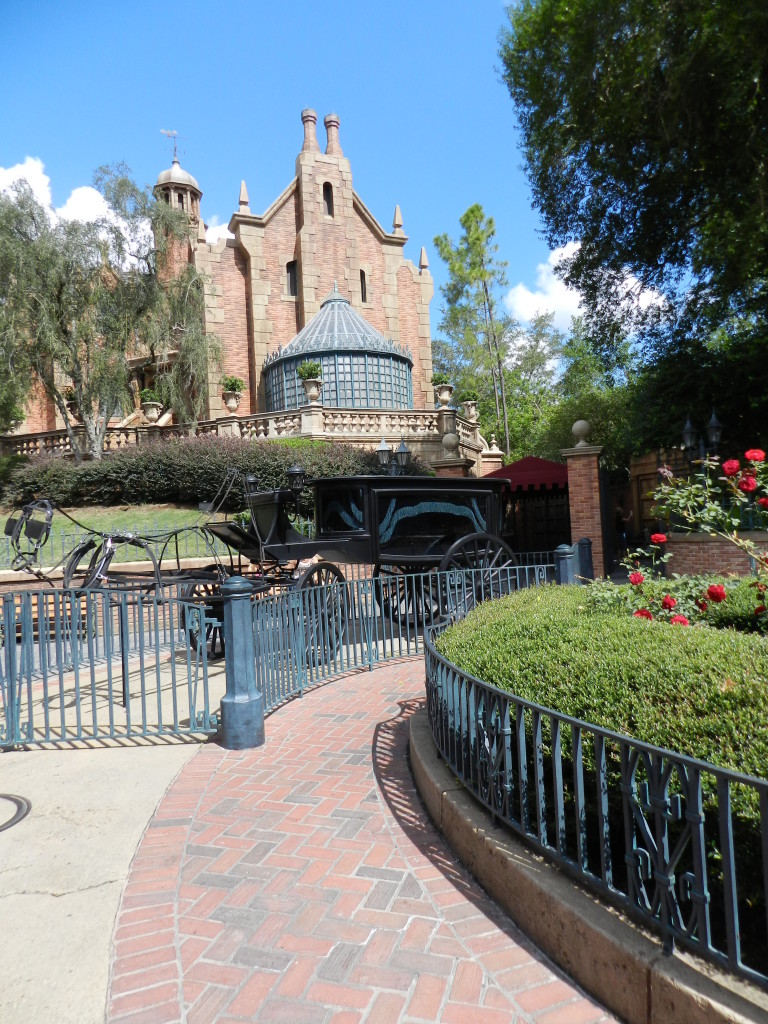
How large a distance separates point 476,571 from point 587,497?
6.39m

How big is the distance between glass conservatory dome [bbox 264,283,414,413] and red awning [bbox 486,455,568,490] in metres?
9.25

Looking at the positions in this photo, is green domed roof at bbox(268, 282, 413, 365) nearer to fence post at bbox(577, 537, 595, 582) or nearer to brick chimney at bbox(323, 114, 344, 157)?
brick chimney at bbox(323, 114, 344, 157)

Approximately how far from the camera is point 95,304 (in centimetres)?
2289

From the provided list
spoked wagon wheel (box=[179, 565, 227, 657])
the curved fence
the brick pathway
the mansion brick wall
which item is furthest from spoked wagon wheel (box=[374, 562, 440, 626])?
the mansion brick wall

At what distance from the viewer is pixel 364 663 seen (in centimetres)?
765

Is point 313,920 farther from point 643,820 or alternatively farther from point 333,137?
point 333,137

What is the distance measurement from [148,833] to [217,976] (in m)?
1.40

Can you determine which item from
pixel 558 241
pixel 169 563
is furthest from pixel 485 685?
pixel 558 241

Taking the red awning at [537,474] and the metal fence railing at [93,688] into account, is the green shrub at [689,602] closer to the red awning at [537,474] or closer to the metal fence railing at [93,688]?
the metal fence railing at [93,688]

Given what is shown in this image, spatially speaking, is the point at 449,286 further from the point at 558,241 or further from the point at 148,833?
the point at 148,833

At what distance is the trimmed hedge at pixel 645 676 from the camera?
235cm

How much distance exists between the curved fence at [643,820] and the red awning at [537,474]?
1348 centimetres

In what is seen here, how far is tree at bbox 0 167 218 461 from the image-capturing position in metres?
21.7

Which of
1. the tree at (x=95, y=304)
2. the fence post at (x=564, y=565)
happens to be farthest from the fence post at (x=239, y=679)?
the tree at (x=95, y=304)
